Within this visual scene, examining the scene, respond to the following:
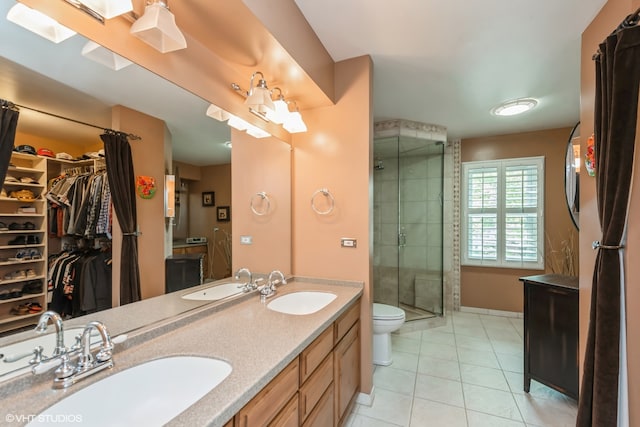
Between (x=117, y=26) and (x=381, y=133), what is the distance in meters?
2.87

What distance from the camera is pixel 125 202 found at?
1.20 meters

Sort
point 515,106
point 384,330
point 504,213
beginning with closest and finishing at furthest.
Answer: point 384,330 < point 515,106 < point 504,213

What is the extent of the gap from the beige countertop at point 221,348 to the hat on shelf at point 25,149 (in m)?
0.66

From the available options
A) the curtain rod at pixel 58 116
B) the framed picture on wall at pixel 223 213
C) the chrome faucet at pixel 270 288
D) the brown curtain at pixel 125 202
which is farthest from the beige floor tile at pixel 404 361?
the curtain rod at pixel 58 116

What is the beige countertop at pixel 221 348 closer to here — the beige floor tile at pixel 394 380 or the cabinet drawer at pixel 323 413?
the cabinet drawer at pixel 323 413

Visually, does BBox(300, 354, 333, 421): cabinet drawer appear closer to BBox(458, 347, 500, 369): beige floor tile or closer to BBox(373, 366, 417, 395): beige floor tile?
BBox(373, 366, 417, 395): beige floor tile

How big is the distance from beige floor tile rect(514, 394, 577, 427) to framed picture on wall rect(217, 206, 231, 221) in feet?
8.12

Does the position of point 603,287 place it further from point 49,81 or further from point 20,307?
point 49,81

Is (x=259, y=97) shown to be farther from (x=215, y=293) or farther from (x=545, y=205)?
(x=545, y=205)

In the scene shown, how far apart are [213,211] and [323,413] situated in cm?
128

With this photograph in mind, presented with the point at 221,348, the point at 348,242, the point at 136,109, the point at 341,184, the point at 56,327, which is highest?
the point at 136,109

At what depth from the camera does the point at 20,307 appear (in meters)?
0.86

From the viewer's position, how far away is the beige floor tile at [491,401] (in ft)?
6.53

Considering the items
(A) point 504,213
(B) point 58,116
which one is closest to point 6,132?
(B) point 58,116
